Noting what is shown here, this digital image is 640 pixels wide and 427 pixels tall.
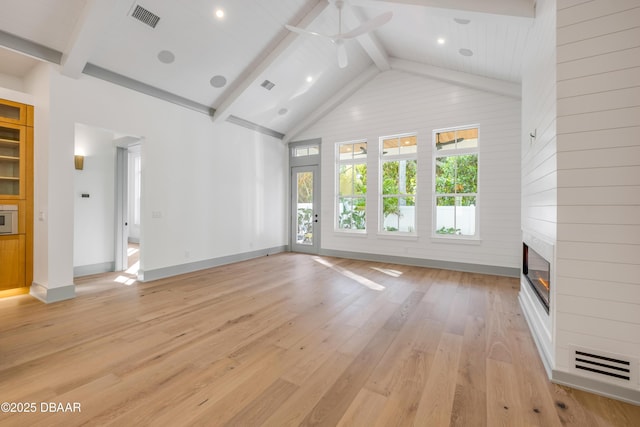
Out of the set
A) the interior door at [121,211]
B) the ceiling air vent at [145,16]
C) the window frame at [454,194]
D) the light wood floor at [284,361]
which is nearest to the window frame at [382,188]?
the window frame at [454,194]

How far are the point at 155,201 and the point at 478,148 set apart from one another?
5.97 meters

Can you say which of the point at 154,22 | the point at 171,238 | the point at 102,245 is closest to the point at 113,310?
the point at 171,238

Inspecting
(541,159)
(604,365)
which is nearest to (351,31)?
(541,159)

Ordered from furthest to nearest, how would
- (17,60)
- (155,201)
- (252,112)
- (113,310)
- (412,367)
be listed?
1. (252,112)
2. (155,201)
3. (17,60)
4. (113,310)
5. (412,367)

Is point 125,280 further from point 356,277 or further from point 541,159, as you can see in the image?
Answer: point 541,159

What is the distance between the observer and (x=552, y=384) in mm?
2025

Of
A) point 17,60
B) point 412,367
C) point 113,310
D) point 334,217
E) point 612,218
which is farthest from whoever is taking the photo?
point 334,217

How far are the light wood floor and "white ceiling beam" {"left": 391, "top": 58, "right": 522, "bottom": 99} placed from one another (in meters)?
3.46

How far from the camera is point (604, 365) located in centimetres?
191

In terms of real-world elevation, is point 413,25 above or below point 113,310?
above

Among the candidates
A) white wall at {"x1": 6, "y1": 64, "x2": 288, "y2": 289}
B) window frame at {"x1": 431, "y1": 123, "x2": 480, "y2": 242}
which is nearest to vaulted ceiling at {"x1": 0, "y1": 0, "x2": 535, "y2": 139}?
white wall at {"x1": 6, "y1": 64, "x2": 288, "y2": 289}

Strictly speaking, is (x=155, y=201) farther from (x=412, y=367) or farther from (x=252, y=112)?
(x=412, y=367)

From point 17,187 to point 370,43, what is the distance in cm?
596

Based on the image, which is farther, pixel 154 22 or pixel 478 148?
pixel 478 148
